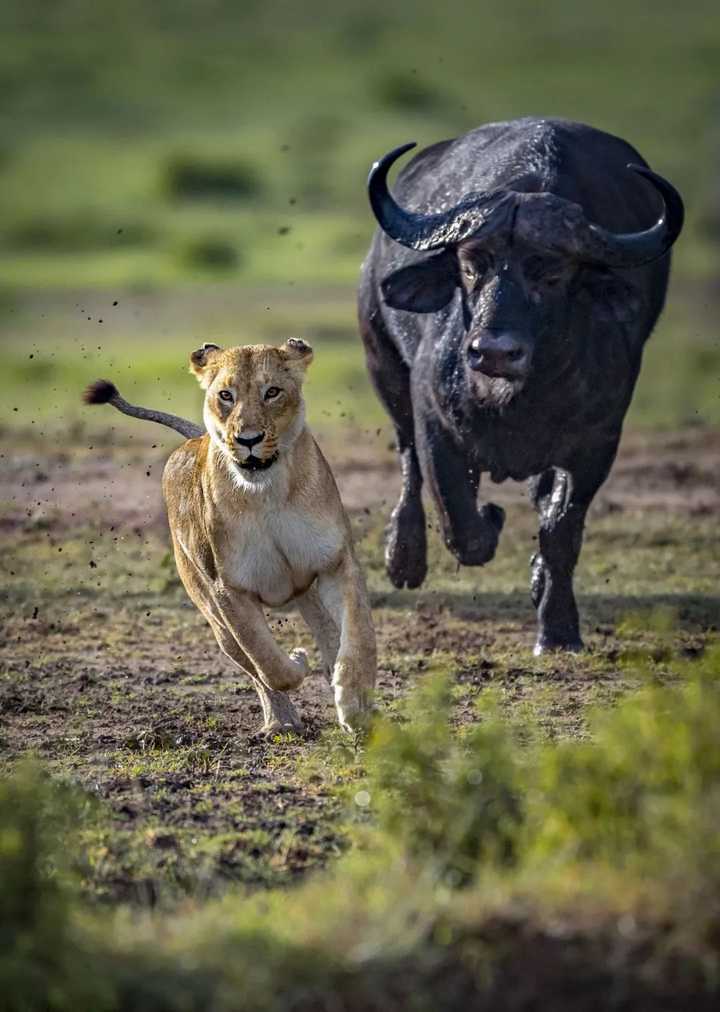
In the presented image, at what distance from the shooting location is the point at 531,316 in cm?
829

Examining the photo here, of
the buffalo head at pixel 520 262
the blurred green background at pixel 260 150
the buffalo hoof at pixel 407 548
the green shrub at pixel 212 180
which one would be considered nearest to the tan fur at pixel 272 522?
the buffalo head at pixel 520 262

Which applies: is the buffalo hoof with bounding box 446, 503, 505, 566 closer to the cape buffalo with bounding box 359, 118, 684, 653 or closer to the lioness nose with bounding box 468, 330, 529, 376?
the cape buffalo with bounding box 359, 118, 684, 653

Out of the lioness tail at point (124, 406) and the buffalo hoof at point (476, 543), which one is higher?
the lioness tail at point (124, 406)

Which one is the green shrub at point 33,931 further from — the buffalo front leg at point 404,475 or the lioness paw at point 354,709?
the buffalo front leg at point 404,475

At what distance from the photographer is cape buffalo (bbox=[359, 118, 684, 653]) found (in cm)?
829

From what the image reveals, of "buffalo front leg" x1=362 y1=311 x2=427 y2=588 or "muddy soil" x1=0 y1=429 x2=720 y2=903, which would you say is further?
"buffalo front leg" x1=362 y1=311 x2=427 y2=588

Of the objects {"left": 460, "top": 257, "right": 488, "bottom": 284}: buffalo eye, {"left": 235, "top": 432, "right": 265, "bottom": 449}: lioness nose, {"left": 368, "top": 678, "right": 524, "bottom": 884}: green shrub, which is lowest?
{"left": 368, "top": 678, "right": 524, "bottom": 884}: green shrub

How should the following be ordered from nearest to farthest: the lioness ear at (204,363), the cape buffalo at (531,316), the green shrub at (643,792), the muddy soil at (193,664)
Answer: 1. the green shrub at (643,792)
2. the muddy soil at (193,664)
3. the lioness ear at (204,363)
4. the cape buffalo at (531,316)

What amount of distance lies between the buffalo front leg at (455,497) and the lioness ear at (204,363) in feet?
5.35

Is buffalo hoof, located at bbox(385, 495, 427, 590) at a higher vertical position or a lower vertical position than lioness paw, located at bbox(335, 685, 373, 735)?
higher

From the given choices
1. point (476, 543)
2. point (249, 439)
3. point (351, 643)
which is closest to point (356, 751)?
point (351, 643)

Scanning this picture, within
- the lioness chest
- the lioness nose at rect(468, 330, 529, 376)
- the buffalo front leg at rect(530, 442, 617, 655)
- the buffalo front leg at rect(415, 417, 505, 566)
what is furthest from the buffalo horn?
the lioness chest

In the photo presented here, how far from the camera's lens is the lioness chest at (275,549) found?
7.08 meters

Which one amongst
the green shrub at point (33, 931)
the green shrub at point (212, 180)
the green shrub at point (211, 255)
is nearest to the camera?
the green shrub at point (33, 931)
